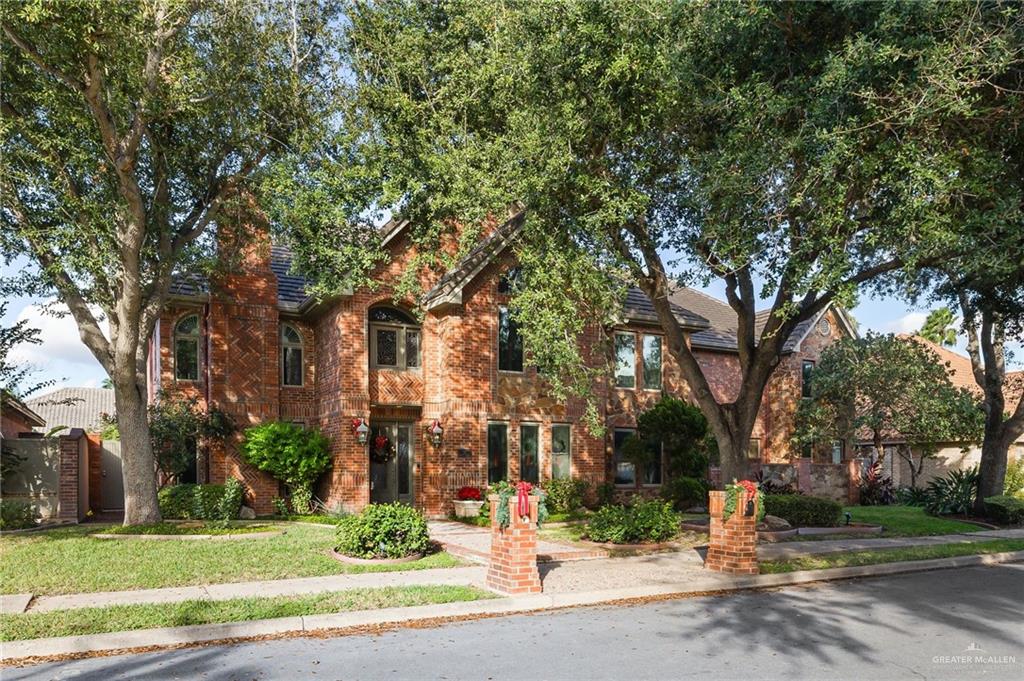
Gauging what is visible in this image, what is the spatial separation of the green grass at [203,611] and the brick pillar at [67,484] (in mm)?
10688

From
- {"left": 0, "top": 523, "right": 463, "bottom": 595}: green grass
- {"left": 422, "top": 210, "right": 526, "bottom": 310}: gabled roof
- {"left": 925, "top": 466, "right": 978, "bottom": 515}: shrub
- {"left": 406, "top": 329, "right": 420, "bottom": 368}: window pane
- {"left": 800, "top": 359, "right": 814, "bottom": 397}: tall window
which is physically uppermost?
{"left": 422, "top": 210, "right": 526, "bottom": 310}: gabled roof

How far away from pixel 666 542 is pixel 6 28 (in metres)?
14.3

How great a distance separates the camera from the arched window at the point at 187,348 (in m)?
20.5

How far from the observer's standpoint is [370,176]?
14.3 m

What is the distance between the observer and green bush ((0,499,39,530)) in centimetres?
1595

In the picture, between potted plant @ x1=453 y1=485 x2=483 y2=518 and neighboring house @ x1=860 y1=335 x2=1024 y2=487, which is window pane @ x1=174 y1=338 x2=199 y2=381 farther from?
neighboring house @ x1=860 y1=335 x2=1024 y2=487

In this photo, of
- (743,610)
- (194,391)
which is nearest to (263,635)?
(743,610)

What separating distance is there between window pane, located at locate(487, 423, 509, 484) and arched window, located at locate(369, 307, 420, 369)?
9.36ft

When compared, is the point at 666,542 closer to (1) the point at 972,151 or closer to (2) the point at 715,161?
(2) the point at 715,161

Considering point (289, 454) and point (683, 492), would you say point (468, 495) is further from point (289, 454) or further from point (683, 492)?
point (683, 492)

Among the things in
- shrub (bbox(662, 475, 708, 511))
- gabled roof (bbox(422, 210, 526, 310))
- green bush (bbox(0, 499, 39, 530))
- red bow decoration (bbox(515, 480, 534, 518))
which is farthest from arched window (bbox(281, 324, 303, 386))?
red bow decoration (bbox(515, 480, 534, 518))

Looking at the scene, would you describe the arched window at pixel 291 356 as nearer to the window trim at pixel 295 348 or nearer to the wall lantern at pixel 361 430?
the window trim at pixel 295 348

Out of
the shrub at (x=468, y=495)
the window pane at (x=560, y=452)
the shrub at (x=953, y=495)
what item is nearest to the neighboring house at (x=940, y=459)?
the shrub at (x=953, y=495)

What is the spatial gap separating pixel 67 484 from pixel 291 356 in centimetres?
638
